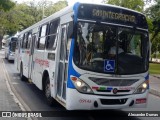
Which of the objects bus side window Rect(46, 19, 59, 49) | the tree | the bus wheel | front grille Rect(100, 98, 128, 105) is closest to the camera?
front grille Rect(100, 98, 128, 105)

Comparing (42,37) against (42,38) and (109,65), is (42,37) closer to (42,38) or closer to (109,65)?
(42,38)

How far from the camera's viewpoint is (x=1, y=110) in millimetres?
8742

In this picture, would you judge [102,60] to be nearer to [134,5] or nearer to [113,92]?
[113,92]

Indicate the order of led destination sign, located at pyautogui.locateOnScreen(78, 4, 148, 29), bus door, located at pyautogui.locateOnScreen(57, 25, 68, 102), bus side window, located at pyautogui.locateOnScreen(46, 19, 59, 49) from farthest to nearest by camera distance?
bus side window, located at pyautogui.locateOnScreen(46, 19, 59, 49)
bus door, located at pyautogui.locateOnScreen(57, 25, 68, 102)
led destination sign, located at pyautogui.locateOnScreen(78, 4, 148, 29)

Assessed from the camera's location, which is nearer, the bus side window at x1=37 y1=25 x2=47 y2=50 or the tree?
the bus side window at x1=37 y1=25 x2=47 y2=50

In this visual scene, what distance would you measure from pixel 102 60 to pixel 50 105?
9.94 ft

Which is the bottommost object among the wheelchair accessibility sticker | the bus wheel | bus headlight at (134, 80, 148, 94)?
the bus wheel

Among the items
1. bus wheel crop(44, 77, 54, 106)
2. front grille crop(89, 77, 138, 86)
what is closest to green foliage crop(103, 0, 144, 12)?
bus wheel crop(44, 77, 54, 106)

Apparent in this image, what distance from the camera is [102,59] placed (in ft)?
25.8

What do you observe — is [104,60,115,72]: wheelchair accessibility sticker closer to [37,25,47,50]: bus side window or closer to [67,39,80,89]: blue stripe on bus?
[67,39,80,89]: blue stripe on bus

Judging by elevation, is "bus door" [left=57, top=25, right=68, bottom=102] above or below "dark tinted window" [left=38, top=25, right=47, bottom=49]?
below

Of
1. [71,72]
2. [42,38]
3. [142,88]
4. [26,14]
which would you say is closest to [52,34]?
[42,38]

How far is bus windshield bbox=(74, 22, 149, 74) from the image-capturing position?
25.5 feet

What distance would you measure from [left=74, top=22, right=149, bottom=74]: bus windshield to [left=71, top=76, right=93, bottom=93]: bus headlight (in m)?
0.33
